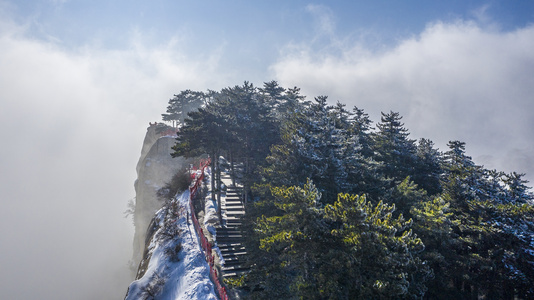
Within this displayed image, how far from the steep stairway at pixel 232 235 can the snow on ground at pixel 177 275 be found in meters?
2.55

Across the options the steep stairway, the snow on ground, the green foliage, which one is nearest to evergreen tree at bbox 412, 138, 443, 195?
the green foliage

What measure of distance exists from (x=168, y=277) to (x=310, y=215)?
955cm

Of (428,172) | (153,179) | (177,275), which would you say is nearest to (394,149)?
(428,172)

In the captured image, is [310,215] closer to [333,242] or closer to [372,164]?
[333,242]

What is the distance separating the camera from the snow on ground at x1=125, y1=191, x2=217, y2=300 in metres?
12.8

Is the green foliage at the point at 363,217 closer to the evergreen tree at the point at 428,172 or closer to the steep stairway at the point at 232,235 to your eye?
the evergreen tree at the point at 428,172

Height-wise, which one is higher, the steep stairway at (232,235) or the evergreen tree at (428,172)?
the evergreen tree at (428,172)

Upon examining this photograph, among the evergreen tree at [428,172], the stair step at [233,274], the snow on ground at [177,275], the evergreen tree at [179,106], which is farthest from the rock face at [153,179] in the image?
the evergreen tree at [428,172]

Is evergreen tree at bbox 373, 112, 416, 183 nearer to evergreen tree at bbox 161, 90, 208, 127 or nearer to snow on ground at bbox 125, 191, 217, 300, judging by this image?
snow on ground at bbox 125, 191, 217, 300

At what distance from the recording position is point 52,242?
149375 mm

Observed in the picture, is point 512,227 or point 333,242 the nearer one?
point 333,242

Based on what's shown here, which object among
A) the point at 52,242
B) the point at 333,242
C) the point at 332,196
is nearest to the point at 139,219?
the point at 332,196

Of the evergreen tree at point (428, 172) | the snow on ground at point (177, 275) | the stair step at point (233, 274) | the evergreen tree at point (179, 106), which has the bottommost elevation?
the stair step at point (233, 274)

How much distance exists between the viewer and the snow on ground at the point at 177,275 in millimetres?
12805
